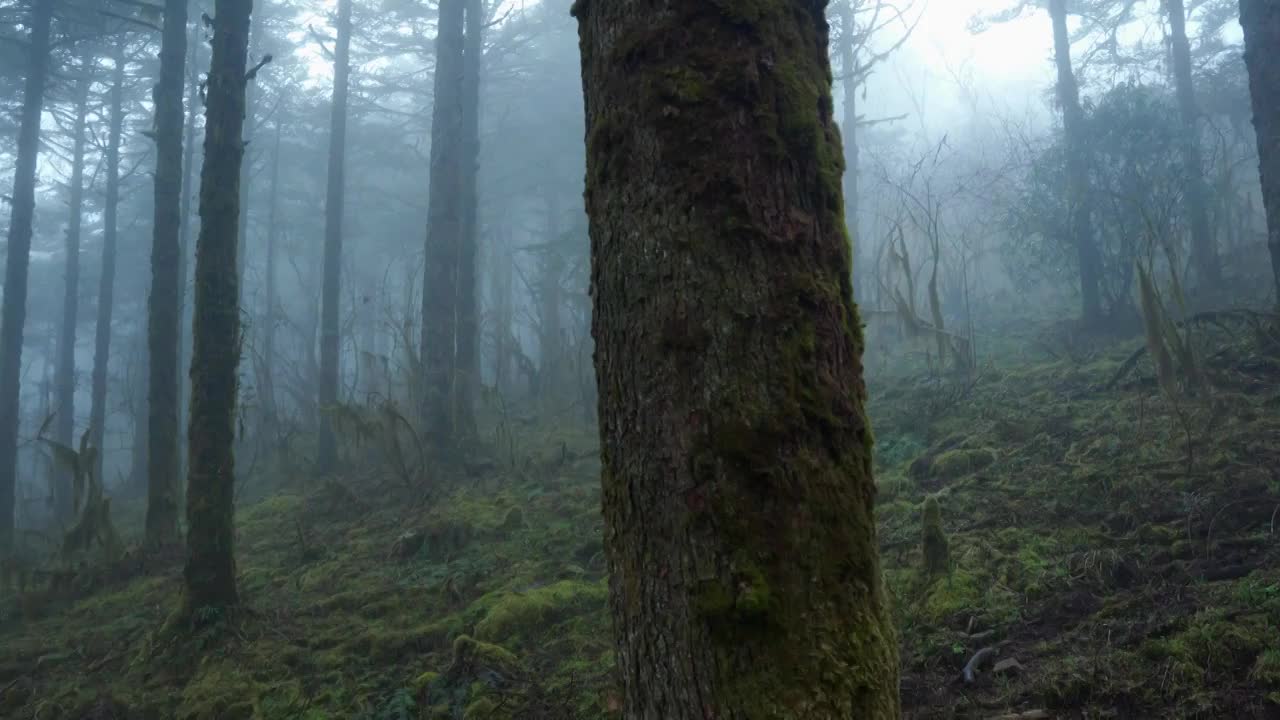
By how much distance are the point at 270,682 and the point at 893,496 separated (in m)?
5.04

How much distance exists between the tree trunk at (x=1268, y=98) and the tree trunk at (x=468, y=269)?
9.58 meters

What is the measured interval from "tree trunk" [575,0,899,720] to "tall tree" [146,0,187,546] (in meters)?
9.19

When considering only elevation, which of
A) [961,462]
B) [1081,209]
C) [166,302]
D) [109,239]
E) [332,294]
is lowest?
[961,462]

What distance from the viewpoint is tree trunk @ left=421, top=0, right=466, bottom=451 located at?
→ 36.3 feet

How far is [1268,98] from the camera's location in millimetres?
7871

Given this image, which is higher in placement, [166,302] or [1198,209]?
[1198,209]

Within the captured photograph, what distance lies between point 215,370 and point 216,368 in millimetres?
19

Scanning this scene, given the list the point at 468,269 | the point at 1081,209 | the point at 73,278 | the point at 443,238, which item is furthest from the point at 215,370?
the point at 73,278

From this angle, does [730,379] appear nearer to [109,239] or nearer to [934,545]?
[934,545]

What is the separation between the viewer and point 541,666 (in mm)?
4727

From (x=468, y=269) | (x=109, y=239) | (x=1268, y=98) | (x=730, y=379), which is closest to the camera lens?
(x=730, y=379)

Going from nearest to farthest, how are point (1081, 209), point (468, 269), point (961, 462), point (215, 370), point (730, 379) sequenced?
point (730, 379), point (215, 370), point (961, 462), point (468, 269), point (1081, 209)

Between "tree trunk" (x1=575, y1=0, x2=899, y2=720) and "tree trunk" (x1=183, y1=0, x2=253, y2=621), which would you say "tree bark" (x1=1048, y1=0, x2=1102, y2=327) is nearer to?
"tree trunk" (x1=183, y1=0, x2=253, y2=621)

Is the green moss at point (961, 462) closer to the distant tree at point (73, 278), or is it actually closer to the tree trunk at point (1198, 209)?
the tree trunk at point (1198, 209)
